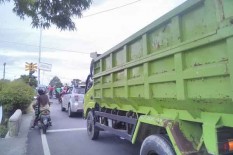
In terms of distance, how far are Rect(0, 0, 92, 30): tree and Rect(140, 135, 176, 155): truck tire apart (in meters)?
3.98

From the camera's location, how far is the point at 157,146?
12.4 ft

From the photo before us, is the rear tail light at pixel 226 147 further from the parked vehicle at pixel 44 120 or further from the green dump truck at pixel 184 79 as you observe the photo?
the parked vehicle at pixel 44 120

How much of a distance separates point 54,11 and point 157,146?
4486mm

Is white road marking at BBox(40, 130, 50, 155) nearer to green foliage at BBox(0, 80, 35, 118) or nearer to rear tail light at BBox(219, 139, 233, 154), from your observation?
green foliage at BBox(0, 80, 35, 118)

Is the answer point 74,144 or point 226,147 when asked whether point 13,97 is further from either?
point 226,147

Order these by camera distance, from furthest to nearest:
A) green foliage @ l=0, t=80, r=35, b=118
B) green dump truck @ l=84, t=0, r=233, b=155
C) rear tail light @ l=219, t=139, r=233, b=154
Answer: green foliage @ l=0, t=80, r=35, b=118
rear tail light @ l=219, t=139, r=233, b=154
green dump truck @ l=84, t=0, r=233, b=155

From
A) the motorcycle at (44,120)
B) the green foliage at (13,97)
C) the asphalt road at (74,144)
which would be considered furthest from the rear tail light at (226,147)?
the green foliage at (13,97)

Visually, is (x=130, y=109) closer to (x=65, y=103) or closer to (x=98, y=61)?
(x=98, y=61)

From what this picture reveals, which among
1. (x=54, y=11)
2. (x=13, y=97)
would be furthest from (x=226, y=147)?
(x=13, y=97)

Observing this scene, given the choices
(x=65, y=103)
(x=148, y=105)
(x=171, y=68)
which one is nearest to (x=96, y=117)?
(x=148, y=105)

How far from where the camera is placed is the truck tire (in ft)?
11.7

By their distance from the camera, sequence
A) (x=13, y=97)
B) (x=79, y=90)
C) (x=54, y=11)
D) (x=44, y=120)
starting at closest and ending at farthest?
1. (x=54, y=11)
2. (x=44, y=120)
3. (x=13, y=97)
4. (x=79, y=90)

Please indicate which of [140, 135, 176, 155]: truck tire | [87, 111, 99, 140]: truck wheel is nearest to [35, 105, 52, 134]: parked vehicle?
[87, 111, 99, 140]: truck wheel

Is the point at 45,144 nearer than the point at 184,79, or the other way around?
the point at 184,79
